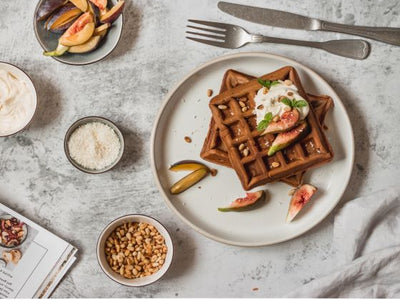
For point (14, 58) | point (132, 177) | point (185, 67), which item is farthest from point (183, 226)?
point (14, 58)

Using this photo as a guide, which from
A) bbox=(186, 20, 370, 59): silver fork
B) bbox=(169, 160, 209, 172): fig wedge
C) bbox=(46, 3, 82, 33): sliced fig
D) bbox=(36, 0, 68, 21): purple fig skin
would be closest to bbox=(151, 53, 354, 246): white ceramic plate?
bbox=(169, 160, 209, 172): fig wedge

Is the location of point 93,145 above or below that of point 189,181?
above

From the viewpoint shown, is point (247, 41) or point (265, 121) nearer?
point (265, 121)

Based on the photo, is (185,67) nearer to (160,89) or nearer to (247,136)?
(160,89)

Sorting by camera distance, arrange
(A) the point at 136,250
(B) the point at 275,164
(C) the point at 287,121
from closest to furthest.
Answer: (C) the point at 287,121, (B) the point at 275,164, (A) the point at 136,250

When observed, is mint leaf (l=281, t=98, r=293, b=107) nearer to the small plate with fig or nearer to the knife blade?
the knife blade

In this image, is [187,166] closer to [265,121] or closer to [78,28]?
[265,121]

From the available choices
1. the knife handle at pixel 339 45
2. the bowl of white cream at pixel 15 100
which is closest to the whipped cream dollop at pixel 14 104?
the bowl of white cream at pixel 15 100

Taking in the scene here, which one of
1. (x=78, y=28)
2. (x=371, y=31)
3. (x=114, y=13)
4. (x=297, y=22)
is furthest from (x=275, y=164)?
(x=78, y=28)
